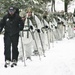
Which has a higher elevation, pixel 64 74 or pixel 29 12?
pixel 29 12

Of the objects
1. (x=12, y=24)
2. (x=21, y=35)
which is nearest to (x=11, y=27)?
(x=12, y=24)

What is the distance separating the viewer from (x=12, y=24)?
37.4ft

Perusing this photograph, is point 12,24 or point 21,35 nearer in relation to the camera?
point 12,24

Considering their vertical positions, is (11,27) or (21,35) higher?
(11,27)

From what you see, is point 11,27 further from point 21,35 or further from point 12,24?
point 21,35

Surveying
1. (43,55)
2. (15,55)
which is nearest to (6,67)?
(15,55)

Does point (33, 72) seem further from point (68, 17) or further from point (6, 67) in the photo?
point (68, 17)

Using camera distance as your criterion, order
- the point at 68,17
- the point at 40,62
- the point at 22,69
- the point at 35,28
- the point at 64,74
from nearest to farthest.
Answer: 1. the point at 64,74
2. the point at 22,69
3. the point at 40,62
4. the point at 35,28
5. the point at 68,17

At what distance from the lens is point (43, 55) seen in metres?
14.7

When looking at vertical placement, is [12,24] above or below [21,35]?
above

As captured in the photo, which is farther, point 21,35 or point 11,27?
point 21,35

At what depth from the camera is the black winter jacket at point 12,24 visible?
11.4 metres

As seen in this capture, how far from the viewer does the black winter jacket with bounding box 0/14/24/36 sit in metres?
11.4

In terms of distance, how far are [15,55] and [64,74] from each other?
2.38 metres
